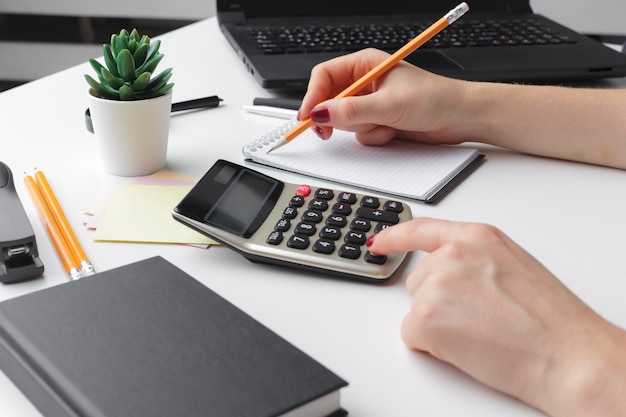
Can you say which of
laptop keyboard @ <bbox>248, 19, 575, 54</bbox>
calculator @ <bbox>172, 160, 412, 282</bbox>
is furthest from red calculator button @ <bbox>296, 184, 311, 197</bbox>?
laptop keyboard @ <bbox>248, 19, 575, 54</bbox>

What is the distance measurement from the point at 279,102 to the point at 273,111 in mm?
21

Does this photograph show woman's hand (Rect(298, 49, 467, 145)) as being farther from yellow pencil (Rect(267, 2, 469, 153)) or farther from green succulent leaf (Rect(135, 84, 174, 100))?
green succulent leaf (Rect(135, 84, 174, 100))

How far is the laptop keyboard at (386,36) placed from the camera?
1.15 metres

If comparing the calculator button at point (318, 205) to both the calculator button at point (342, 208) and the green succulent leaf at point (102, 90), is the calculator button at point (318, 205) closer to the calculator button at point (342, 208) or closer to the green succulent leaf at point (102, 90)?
the calculator button at point (342, 208)

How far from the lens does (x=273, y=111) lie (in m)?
0.97

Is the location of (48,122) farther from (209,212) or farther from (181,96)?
(209,212)

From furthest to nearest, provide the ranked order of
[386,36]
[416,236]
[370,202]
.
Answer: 1. [386,36]
2. [370,202]
3. [416,236]

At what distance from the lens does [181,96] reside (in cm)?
103

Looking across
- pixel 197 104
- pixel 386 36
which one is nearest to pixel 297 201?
pixel 197 104

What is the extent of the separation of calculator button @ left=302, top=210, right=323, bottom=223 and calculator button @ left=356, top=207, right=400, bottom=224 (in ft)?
0.12

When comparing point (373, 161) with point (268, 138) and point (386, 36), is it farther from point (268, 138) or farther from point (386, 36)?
point (386, 36)

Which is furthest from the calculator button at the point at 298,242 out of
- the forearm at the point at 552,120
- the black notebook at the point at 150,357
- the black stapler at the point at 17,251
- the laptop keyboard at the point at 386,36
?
the laptop keyboard at the point at 386,36

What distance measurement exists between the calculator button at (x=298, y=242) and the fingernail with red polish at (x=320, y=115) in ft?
0.79

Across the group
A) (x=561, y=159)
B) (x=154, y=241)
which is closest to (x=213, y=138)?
(x=154, y=241)
